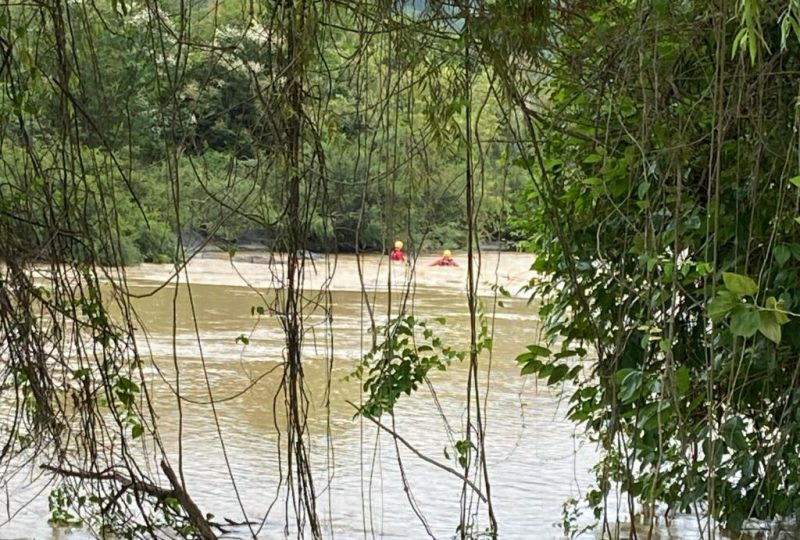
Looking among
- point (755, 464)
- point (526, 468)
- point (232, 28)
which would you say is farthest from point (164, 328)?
point (755, 464)

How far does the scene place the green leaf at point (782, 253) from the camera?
1.79 m

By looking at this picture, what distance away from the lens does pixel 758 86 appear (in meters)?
1.73

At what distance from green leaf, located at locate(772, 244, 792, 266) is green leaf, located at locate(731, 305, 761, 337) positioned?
0.67 meters

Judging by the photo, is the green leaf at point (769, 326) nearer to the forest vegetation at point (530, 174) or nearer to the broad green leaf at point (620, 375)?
the forest vegetation at point (530, 174)

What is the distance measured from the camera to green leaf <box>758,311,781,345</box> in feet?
3.72

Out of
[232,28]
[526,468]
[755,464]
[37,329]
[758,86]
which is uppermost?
[232,28]

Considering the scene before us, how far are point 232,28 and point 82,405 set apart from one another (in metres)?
0.91

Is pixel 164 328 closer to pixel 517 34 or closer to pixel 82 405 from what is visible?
pixel 82 405

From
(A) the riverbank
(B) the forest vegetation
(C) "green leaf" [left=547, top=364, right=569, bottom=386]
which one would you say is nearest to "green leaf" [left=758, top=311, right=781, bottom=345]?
(B) the forest vegetation

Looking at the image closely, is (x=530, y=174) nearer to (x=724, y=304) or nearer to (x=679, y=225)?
(x=679, y=225)

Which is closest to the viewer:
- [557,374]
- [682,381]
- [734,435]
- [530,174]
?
[682,381]

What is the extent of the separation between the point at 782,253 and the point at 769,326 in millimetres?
701

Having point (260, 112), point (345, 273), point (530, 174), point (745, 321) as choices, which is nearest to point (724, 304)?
point (745, 321)

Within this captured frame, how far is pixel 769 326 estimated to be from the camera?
115 cm
